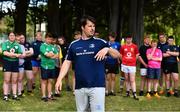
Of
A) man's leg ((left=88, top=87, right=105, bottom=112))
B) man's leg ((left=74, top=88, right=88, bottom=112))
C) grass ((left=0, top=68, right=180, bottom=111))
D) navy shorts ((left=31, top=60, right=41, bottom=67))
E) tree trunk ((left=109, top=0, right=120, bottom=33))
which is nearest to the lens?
man's leg ((left=88, top=87, right=105, bottom=112))

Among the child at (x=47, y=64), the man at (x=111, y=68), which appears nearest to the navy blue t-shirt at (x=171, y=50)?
the man at (x=111, y=68)

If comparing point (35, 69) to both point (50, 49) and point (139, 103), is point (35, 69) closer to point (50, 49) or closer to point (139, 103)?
point (50, 49)

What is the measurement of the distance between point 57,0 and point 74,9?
8809 mm

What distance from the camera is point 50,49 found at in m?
12.8

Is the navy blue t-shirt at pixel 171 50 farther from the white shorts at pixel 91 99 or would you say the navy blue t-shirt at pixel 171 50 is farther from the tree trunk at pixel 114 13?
the tree trunk at pixel 114 13

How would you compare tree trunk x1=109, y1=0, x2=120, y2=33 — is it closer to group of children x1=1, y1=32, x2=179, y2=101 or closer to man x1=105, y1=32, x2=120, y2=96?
group of children x1=1, y1=32, x2=179, y2=101

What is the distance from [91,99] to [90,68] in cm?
49

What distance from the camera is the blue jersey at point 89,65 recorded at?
7.32 m

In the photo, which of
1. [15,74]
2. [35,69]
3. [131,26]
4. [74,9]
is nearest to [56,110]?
[15,74]

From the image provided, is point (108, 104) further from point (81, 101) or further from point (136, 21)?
point (136, 21)

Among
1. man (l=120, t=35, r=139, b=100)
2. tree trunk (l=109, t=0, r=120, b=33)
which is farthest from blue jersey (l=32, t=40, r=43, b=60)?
tree trunk (l=109, t=0, r=120, b=33)

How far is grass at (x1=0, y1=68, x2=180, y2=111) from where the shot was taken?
38.8 feet

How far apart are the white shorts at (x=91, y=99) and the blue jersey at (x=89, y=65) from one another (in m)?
0.08

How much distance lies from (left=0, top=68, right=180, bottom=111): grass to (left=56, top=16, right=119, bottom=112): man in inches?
173
